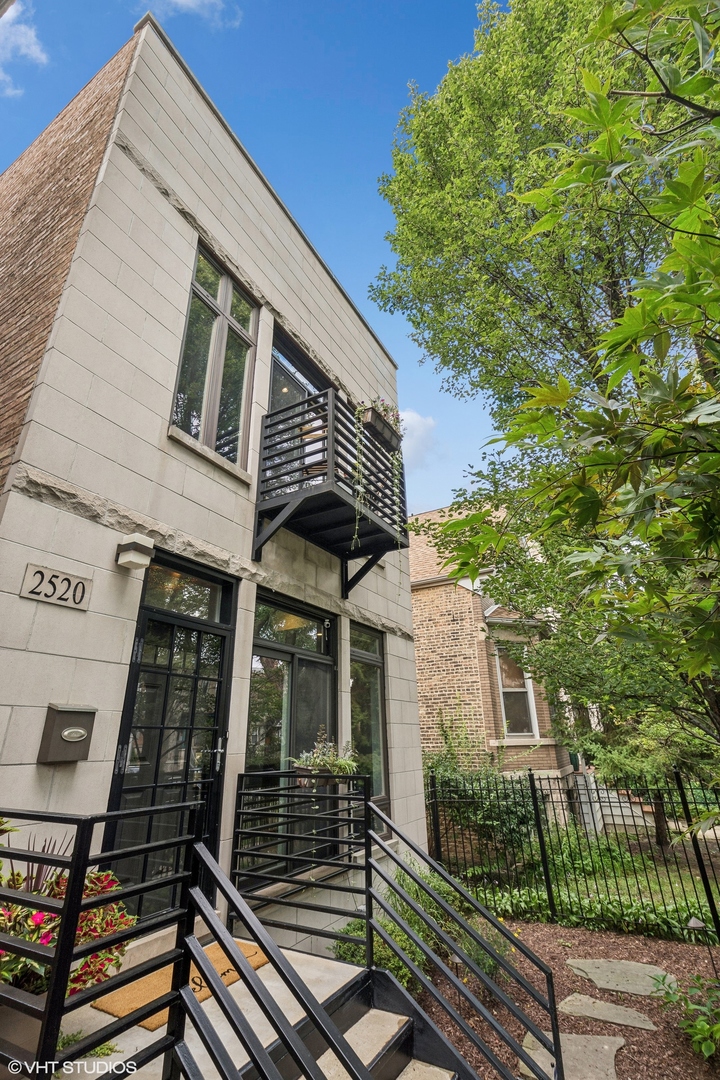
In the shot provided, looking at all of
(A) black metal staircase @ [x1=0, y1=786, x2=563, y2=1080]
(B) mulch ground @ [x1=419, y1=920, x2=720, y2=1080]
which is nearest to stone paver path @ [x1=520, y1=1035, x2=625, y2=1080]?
(B) mulch ground @ [x1=419, y1=920, x2=720, y2=1080]

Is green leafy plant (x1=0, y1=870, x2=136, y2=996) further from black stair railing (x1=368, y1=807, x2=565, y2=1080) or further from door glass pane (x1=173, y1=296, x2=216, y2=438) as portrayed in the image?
door glass pane (x1=173, y1=296, x2=216, y2=438)

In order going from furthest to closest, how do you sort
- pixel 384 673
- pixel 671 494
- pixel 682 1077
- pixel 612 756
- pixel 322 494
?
pixel 612 756 → pixel 384 673 → pixel 322 494 → pixel 682 1077 → pixel 671 494

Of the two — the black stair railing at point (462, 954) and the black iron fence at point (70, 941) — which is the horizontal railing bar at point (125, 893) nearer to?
the black iron fence at point (70, 941)

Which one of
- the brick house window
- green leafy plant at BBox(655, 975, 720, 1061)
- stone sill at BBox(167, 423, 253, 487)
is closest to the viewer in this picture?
green leafy plant at BBox(655, 975, 720, 1061)

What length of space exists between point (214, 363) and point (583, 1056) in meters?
6.80

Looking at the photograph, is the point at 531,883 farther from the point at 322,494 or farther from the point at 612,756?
the point at 322,494

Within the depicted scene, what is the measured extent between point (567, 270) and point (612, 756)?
8.24m

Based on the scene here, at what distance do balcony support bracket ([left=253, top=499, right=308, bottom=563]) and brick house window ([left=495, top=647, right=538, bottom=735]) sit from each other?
8.63m

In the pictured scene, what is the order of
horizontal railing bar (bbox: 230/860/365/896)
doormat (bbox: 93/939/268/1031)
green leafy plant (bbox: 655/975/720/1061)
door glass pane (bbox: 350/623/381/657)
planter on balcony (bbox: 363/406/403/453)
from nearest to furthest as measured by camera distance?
doormat (bbox: 93/939/268/1031) → horizontal railing bar (bbox: 230/860/365/896) → green leafy plant (bbox: 655/975/720/1061) → planter on balcony (bbox: 363/406/403/453) → door glass pane (bbox: 350/623/381/657)

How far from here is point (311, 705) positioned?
5840 millimetres

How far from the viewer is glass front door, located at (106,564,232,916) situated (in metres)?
3.69

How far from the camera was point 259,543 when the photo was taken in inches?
208

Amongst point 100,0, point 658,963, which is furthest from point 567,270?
point 658,963

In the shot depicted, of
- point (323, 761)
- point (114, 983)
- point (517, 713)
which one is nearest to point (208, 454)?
point (323, 761)
